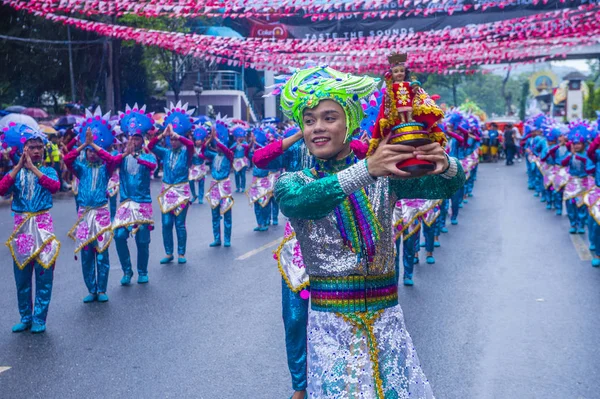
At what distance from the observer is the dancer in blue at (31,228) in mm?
7043

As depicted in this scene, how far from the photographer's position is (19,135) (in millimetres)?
7027

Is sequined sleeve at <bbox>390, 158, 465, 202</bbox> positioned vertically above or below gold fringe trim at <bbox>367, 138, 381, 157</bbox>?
below

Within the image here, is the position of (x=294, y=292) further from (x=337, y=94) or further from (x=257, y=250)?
(x=257, y=250)

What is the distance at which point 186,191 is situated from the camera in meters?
11.0

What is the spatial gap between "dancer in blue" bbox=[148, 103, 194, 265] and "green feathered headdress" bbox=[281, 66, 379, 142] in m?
7.47

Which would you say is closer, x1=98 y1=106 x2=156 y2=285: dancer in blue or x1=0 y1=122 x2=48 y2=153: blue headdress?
x1=0 y1=122 x2=48 y2=153: blue headdress

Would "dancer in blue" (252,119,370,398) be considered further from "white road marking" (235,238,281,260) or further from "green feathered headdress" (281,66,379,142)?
"white road marking" (235,238,281,260)

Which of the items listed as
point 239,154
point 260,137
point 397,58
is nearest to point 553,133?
point 260,137

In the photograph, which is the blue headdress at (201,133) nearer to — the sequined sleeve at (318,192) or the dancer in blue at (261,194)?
the dancer in blue at (261,194)

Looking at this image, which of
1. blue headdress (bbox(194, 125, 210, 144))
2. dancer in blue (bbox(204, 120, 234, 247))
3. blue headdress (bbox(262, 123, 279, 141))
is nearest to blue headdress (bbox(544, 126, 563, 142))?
blue headdress (bbox(262, 123, 279, 141))

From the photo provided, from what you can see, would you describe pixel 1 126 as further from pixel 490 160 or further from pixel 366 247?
pixel 490 160

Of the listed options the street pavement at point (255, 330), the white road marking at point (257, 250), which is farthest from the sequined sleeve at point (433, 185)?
the white road marking at point (257, 250)

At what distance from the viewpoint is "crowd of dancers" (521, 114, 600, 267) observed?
990 centimetres

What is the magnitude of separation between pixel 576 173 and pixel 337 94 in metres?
9.93
